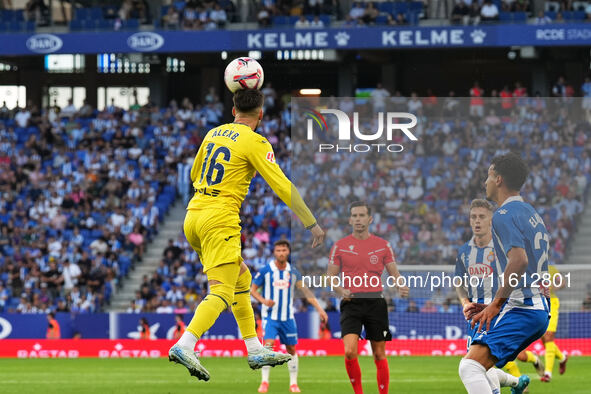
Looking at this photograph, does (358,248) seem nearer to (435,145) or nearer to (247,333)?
(247,333)

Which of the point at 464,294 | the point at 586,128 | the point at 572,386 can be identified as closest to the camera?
the point at 464,294

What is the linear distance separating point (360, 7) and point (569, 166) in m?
13.2

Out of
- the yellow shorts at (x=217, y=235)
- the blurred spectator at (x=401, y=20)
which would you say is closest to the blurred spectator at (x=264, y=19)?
the blurred spectator at (x=401, y=20)

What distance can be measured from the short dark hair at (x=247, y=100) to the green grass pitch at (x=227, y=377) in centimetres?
786

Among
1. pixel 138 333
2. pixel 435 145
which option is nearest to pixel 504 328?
pixel 435 145

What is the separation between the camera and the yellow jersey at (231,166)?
907cm

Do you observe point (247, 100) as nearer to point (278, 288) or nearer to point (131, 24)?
point (278, 288)

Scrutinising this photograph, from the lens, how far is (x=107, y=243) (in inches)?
1248

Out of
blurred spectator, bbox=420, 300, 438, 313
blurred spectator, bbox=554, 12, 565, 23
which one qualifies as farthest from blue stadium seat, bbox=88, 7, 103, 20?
blurred spectator, bbox=420, 300, 438, 313

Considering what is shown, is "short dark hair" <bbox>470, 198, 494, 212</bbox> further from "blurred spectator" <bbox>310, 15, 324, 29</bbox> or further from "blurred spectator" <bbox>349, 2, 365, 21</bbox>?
"blurred spectator" <bbox>349, 2, 365, 21</bbox>

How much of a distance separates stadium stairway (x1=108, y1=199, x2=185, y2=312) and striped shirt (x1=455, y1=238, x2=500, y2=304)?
19.0m

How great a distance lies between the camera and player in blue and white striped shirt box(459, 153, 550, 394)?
8648 millimetres

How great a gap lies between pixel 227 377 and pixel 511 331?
1119 centimetres

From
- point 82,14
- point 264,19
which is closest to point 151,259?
point 264,19
